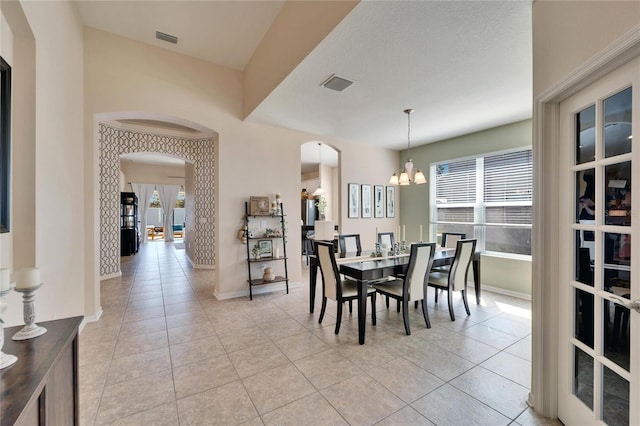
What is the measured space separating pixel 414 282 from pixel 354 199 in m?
2.78

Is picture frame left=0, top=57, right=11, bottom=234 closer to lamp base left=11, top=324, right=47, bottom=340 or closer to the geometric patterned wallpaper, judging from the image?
lamp base left=11, top=324, right=47, bottom=340

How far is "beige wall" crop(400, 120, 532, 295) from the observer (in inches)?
169

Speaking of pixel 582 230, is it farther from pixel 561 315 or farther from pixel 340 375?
pixel 340 375

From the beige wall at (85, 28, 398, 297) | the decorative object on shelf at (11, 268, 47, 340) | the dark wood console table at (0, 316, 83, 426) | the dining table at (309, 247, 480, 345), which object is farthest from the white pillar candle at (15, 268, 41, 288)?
the beige wall at (85, 28, 398, 297)

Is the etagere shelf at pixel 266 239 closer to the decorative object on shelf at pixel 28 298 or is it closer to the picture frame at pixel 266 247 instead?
the picture frame at pixel 266 247

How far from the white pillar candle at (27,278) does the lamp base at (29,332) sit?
0.64ft

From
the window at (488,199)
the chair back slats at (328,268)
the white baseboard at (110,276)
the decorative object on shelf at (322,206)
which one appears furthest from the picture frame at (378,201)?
the white baseboard at (110,276)

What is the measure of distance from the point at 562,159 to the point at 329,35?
6.30 ft

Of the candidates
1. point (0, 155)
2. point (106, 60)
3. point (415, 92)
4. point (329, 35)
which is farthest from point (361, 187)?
Result: point (0, 155)

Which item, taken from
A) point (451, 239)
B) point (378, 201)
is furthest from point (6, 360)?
point (378, 201)

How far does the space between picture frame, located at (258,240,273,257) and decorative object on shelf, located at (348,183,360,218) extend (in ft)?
5.99

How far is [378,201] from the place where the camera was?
6.02 meters

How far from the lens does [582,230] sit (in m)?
1.58

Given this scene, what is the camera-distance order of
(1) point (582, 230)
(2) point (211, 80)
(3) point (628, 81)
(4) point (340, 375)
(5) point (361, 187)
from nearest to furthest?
(3) point (628, 81) < (1) point (582, 230) < (4) point (340, 375) < (2) point (211, 80) < (5) point (361, 187)
